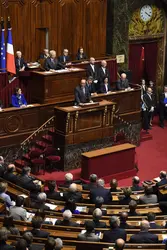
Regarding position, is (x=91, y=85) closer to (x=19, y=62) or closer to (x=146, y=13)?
(x=19, y=62)

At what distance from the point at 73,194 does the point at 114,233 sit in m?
2.25

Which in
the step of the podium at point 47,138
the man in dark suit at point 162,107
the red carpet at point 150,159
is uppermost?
the man in dark suit at point 162,107

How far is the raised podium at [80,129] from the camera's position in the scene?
13898 mm

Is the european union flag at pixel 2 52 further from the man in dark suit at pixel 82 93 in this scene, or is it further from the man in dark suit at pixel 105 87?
the man in dark suit at pixel 105 87

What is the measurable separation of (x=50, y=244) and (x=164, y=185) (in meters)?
4.27

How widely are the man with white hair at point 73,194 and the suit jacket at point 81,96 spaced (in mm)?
4367

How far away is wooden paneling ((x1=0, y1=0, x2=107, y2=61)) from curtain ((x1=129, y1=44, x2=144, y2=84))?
1.17 m

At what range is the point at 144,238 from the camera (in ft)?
26.3

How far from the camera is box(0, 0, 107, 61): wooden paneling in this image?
16422 millimetres

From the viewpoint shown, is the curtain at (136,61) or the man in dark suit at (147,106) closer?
the man in dark suit at (147,106)

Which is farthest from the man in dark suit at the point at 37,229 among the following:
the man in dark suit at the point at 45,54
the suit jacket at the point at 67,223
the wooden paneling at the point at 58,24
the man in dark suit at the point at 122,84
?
the wooden paneling at the point at 58,24

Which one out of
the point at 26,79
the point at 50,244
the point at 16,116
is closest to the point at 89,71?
the point at 26,79

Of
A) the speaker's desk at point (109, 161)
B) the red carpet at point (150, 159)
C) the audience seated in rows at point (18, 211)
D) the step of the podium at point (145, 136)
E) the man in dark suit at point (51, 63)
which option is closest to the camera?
the audience seated in rows at point (18, 211)

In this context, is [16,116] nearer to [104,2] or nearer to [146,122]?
[146,122]
